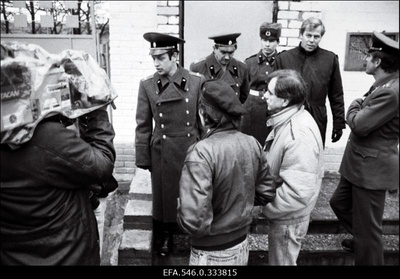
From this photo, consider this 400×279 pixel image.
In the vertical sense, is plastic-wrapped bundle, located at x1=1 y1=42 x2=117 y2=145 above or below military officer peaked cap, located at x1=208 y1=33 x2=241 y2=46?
below

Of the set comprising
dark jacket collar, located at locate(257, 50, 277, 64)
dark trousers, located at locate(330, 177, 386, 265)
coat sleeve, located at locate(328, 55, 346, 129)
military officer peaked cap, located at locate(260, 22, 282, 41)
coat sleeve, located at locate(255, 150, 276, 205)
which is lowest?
dark trousers, located at locate(330, 177, 386, 265)

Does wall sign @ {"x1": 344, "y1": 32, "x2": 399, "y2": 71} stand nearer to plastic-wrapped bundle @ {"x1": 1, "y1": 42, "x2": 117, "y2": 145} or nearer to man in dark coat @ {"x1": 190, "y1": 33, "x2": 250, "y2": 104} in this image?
man in dark coat @ {"x1": 190, "y1": 33, "x2": 250, "y2": 104}

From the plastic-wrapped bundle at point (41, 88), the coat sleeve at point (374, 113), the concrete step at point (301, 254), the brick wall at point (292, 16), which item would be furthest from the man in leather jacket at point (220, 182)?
the brick wall at point (292, 16)

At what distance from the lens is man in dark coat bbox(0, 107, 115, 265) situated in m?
1.82

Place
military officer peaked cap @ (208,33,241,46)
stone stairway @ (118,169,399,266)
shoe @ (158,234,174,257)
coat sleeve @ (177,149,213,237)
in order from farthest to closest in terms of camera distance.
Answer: military officer peaked cap @ (208,33,241,46) < shoe @ (158,234,174,257) < stone stairway @ (118,169,399,266) < coat sleeve @ (177,149,213,237)

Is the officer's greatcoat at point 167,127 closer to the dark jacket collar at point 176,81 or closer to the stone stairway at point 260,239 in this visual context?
the dark jacket collar at point 176,81

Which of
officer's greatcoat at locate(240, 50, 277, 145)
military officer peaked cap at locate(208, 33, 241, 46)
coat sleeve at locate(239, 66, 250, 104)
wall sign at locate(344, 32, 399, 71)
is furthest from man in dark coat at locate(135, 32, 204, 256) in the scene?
wall sign at locate(344, 32, 399, 71)

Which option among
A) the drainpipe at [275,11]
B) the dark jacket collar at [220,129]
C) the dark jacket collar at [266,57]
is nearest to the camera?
the dark jacket collar at [220,129]

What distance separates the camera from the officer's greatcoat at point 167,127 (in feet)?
10.9

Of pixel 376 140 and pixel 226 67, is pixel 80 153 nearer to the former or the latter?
pixel 376 140

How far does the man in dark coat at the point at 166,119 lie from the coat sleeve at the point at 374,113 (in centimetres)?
130

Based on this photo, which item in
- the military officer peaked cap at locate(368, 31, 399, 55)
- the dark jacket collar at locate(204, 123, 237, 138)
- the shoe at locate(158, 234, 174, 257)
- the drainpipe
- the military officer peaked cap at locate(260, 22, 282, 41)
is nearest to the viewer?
the dark jacket collar at locate(204, 123, 237, 138)

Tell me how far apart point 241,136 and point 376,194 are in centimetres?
122
